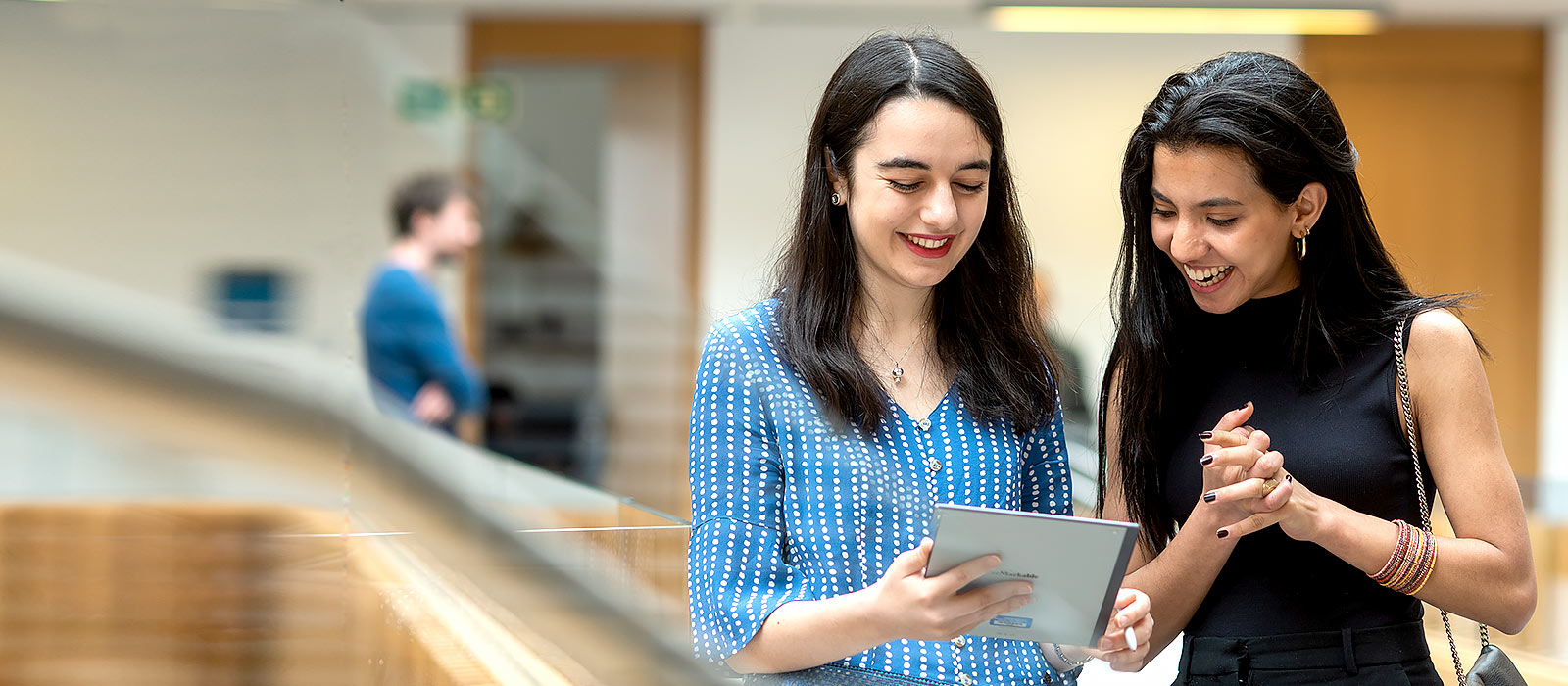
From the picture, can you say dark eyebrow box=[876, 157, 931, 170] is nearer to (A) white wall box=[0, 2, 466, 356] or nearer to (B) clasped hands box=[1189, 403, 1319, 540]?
(B) clasped hands box=[1189, 403, 1319, 540]

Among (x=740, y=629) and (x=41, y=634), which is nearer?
(x=740, y=629)

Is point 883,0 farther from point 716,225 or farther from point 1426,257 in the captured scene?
point 1426,257

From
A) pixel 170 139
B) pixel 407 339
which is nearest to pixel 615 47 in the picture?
pixel 407 339

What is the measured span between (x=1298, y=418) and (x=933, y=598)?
26.1 inches

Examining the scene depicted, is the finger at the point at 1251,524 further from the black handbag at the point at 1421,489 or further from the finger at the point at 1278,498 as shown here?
the black handbag at the point at 1421,489

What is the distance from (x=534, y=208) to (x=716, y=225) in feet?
3.94

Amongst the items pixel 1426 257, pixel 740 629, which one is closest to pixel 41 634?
pixel 740 629

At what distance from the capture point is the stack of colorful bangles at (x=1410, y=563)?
150 cm

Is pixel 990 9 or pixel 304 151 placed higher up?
pixel 990 9

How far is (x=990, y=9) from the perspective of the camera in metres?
6.99

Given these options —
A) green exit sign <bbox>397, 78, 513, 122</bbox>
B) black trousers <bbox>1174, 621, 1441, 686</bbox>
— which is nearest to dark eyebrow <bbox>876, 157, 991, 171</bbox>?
black trousers <bbox>1174, 621, 1441, 686</bbox>

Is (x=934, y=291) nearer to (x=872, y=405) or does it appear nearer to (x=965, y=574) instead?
(x=872, y=405)

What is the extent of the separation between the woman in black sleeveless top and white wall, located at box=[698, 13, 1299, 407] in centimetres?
602

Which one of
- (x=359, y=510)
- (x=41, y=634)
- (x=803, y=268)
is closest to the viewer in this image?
(x=803, y=268)
